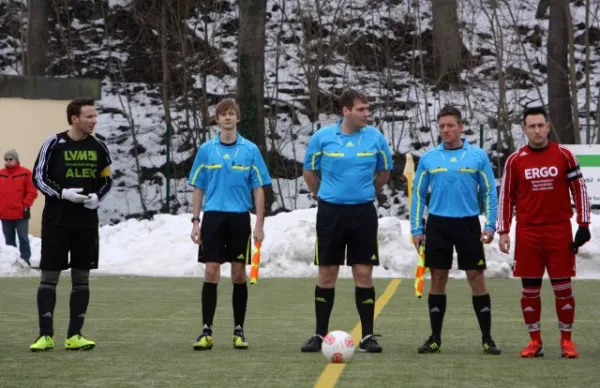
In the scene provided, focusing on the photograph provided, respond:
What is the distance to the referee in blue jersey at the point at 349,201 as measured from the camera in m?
10.1

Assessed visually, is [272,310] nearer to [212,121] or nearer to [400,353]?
[400,353]

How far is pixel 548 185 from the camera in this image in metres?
9.84

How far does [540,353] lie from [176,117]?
2729cm

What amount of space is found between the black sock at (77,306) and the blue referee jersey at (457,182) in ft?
8.83

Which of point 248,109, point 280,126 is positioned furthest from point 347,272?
point 280,126

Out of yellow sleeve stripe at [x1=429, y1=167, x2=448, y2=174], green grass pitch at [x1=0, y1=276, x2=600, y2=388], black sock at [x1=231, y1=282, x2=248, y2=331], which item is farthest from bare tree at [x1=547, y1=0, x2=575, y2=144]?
black sock at [x1=231, y1=282, x2=248, y2=331]

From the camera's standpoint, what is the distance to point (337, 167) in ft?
33.3

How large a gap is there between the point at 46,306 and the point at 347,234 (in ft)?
8.05

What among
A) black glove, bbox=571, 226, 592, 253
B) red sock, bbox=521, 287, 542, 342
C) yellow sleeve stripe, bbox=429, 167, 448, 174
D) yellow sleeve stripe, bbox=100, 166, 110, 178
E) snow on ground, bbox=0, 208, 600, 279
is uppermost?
yellow sleeve stripe, bbox=429, 167, 448, 174

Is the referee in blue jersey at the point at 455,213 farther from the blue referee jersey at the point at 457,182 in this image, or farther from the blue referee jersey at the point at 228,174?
the blue referee jersey at the point at 228,174

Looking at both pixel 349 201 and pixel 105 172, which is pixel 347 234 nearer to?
pixel 349 201

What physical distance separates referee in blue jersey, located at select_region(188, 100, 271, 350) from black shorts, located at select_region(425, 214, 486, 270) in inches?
56.1

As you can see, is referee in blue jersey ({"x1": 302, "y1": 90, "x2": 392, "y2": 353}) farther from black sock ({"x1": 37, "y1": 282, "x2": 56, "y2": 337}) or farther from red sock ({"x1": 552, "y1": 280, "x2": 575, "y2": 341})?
black sock ({"x1": 37, "y1": 282, "x2": 56, "y2": 337})

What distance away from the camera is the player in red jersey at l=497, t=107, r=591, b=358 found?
9836 millimetres
